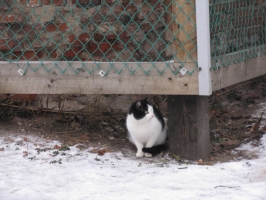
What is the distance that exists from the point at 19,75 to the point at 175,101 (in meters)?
1.14

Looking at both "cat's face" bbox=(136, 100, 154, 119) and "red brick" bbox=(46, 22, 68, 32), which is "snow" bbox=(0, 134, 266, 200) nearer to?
"cat's face" bbox=(136, 100, 154, 119)

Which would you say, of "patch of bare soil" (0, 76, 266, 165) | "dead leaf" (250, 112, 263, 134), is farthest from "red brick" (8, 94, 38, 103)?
"dead leaf" (250, 112, 263, 134)

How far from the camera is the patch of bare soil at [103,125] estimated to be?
3959 mm

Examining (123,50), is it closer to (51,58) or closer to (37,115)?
(51,58)

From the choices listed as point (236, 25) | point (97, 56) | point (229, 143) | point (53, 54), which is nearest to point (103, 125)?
point (97, 56)

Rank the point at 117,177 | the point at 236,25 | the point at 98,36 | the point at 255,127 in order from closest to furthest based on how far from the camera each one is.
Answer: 1. the point at 117,177
2. the point at 236,25
3. the point at 255,127
4. the point at 98,36

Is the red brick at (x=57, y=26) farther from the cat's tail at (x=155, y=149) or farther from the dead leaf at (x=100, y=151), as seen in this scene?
the cat's tail at (x=155, y=149)

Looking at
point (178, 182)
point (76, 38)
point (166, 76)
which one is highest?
point (76, 38)

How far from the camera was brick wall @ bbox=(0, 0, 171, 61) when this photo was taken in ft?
13.8

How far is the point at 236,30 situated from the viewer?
12.9ft

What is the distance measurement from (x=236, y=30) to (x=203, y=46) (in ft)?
2.51

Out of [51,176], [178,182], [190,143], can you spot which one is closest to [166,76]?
[190,143]

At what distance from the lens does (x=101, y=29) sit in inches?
168

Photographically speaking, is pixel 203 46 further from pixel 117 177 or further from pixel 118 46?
pixel 118 46
